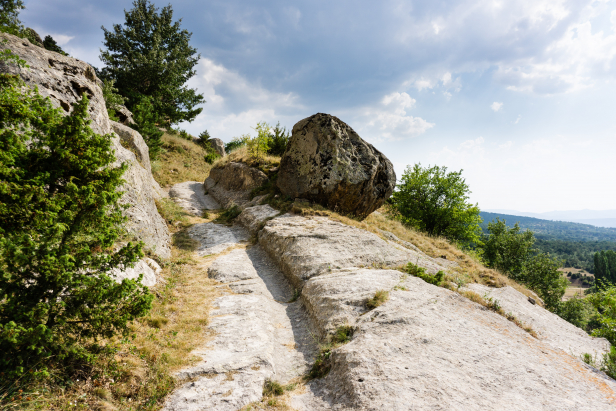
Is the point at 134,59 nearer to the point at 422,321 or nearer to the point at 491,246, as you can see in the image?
the point at 422,321

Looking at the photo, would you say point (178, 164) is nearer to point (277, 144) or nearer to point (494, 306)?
point (277, 144)

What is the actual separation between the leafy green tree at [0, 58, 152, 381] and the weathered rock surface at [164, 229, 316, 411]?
164 centimetres

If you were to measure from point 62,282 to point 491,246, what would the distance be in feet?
125

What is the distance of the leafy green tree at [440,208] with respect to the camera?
27094mm

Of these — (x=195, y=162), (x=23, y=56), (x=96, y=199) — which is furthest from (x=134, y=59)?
(x=96, y=199)

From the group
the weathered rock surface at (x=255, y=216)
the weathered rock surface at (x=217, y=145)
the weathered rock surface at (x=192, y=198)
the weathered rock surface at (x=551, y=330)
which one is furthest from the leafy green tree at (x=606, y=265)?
the weathered rock surface at (x=192, y=198)

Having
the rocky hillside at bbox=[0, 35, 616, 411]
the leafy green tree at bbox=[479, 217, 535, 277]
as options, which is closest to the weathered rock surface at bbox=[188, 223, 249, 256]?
the rocky hillside at bbox=[0, 35, 616, 411]

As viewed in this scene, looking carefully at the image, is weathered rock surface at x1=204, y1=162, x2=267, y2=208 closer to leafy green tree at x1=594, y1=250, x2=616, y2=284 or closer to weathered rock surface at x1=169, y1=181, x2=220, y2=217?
weathered rock surface at x1=169, y1=181, x2=220, y2=217

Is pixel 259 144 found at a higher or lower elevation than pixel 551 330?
higher

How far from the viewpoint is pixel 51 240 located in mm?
3373

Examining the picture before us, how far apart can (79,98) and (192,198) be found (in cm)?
1122

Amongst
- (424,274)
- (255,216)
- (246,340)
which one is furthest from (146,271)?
(424,274)

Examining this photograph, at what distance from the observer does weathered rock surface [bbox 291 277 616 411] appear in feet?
13.6

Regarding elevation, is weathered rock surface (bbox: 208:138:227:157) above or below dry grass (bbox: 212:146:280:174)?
above
